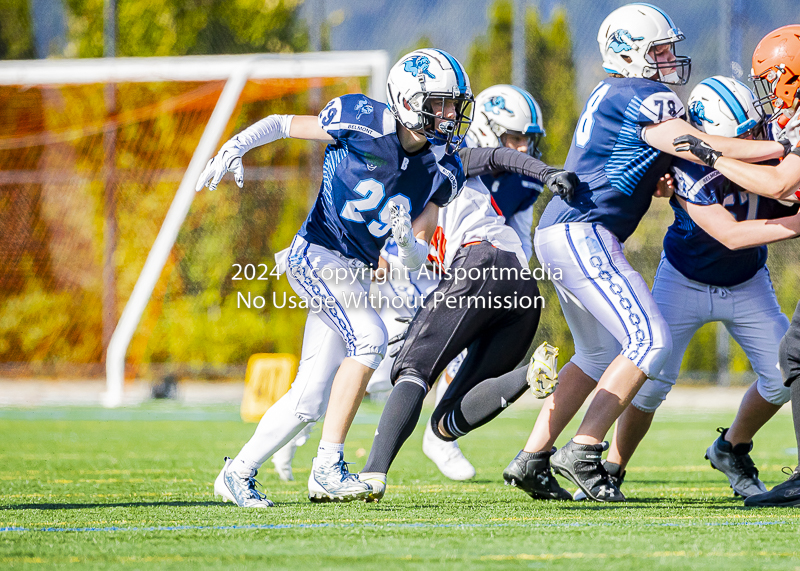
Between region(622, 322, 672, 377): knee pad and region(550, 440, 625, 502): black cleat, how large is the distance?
0.35 meters

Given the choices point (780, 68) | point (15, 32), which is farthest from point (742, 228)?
point (15, 32)

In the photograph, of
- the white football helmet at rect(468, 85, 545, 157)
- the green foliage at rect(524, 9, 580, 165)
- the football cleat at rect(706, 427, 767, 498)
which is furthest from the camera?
the green foliage at rect(524, 9, 580, 165)

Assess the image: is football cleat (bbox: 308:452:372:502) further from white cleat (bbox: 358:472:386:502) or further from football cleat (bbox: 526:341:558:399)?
football cleat (bbox: 526:341:558:399)

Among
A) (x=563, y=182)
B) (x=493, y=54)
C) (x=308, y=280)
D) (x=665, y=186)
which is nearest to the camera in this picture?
(x=563, y=182)

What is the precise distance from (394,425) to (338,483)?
0.30 metres

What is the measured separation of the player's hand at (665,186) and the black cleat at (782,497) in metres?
1.15

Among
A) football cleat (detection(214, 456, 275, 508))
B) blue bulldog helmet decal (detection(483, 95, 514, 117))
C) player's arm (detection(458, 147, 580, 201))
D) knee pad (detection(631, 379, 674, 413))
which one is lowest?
football cleat (detection(214, 456, 275, 508))

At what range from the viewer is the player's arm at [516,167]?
3.56 m

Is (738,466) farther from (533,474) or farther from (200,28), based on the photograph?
(200,28)

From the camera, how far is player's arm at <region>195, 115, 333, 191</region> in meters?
3.74

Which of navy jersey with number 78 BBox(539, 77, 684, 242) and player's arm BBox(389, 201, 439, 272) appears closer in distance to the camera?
player's arm BBox(389, 201, 439, 272)

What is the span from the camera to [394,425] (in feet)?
11.8

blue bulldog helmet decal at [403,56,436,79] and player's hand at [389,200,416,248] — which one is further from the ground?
blue bulldog helmet decal at [403,56,436,79]

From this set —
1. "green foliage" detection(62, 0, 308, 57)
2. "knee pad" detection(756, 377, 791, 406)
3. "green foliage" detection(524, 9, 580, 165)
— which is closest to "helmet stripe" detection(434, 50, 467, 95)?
"knee pad" detection(756, 377, 791, 406)
